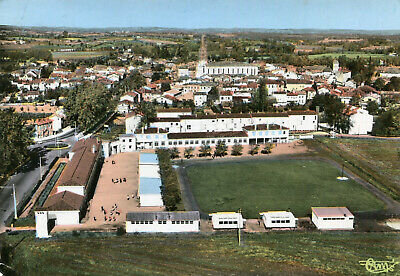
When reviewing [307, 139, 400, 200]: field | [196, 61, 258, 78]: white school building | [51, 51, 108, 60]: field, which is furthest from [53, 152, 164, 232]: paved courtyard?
[51, 51, 108, 60]: field

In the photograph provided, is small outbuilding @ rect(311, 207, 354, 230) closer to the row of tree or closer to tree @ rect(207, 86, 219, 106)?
the row of tree

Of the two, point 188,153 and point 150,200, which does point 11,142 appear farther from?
point 188,153

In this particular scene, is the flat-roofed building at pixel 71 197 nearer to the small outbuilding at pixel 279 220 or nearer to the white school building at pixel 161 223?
the white school building at pixel 161 223

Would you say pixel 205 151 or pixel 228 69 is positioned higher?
pixel 228 69

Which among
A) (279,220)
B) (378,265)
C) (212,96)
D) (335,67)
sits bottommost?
(378,265)

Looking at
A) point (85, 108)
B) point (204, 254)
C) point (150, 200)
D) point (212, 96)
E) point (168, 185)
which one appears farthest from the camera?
point (212, 96)

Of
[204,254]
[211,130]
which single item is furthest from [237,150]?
[204,254]

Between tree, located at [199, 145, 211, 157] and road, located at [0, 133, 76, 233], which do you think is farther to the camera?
tree, located at [199, 145, 211, 157]
